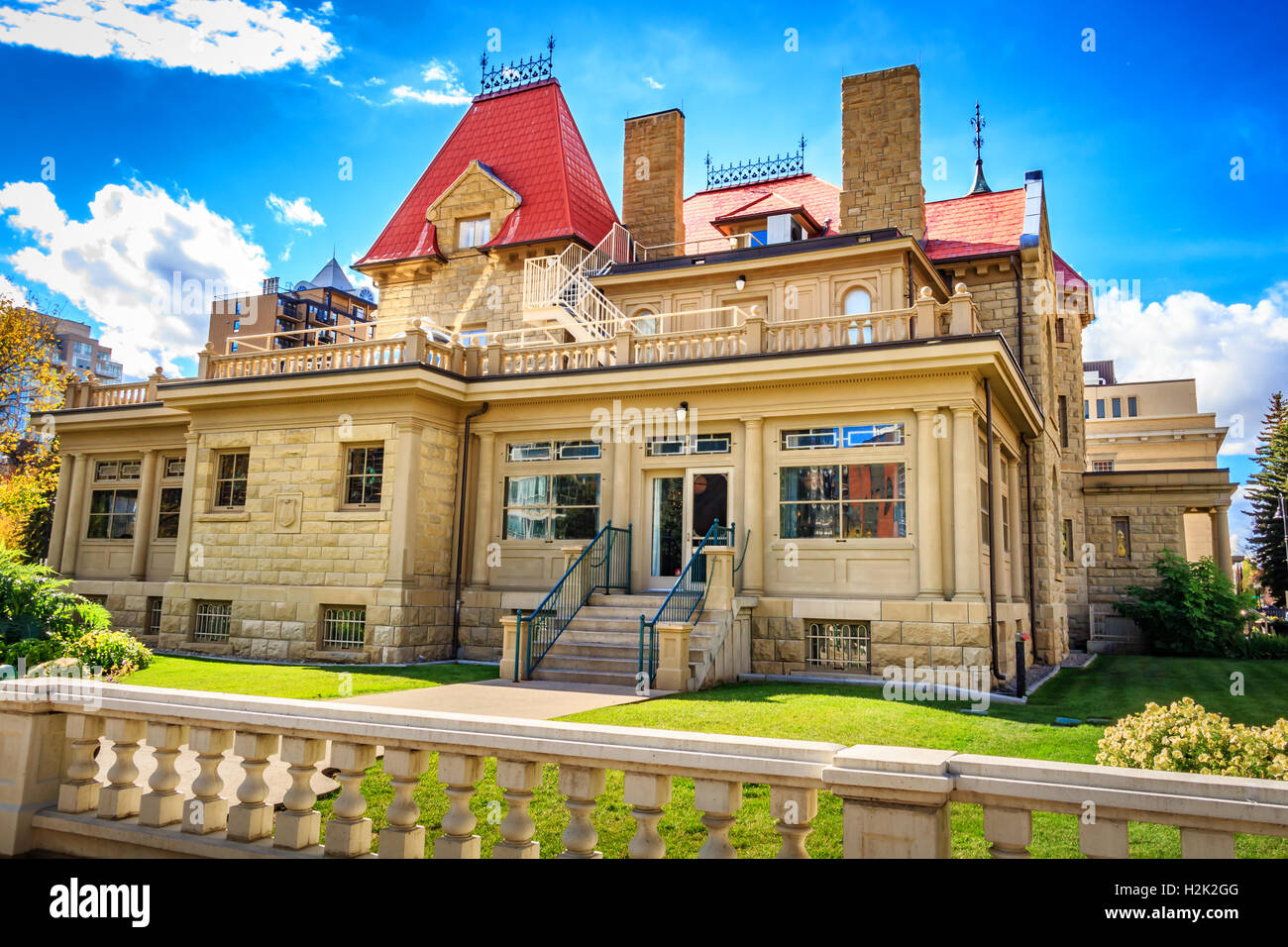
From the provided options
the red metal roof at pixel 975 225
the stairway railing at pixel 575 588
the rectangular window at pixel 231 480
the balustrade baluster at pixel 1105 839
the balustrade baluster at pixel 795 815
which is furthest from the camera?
the red metal roof at pixel 975 225

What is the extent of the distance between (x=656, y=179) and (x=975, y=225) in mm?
8979

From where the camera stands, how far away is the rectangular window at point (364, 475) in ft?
60.5

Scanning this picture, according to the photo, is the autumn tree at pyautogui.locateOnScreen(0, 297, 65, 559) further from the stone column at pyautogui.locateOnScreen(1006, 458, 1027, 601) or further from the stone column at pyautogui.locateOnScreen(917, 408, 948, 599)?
the stone column at pyautogui.locateOnScreen(1006, 458, 1027, 601)

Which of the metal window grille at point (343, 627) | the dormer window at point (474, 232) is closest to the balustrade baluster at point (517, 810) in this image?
the metal window grille at point (343, 627)

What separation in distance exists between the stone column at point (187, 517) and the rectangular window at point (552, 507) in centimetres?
740

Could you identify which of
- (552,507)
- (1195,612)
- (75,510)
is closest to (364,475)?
(552,507)

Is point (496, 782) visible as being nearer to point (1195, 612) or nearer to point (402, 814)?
point (402, 814)

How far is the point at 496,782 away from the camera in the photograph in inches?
174

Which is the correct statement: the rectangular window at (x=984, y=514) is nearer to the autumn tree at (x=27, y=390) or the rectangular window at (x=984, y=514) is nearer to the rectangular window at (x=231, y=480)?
the rectangular window at (x=231, y=480)

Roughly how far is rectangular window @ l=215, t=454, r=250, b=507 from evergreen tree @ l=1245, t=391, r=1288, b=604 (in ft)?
156

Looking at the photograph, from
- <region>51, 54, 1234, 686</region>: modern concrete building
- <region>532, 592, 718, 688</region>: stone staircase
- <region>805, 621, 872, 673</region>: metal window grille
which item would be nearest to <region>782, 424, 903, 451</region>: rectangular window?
<region>51, 54, 1234, 686</region>: modern concrete building
